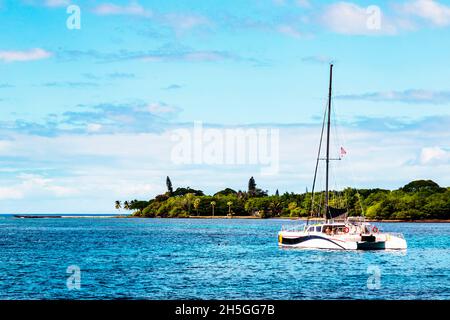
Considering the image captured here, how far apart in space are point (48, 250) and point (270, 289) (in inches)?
2326

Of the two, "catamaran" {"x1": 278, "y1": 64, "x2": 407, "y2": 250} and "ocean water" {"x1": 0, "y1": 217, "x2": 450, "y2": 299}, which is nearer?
"ocean water" {"x1": 0, "y1": 217, "x2": 450, "y2": 299}

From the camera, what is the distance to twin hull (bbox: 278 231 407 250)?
8775 centimetres

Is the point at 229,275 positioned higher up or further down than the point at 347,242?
further down

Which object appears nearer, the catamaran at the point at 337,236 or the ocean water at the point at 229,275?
the ocean water at the point at 229,275

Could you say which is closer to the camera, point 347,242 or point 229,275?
point 229,275

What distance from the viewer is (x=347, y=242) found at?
288 ft

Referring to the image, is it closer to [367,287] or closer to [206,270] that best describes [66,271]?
[206,270]

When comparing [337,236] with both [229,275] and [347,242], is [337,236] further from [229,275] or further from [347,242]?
[229,275]

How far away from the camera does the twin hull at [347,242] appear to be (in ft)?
288

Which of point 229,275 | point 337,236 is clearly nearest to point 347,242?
point 337,236
